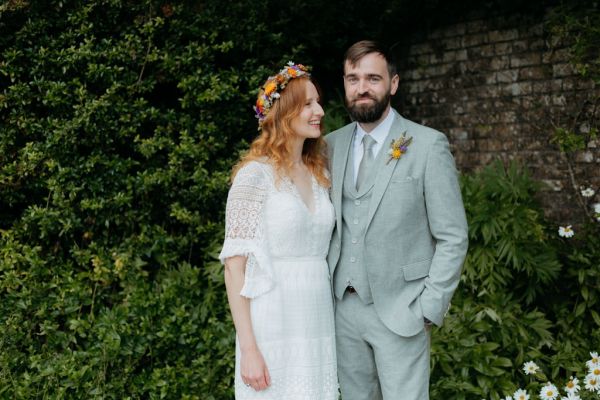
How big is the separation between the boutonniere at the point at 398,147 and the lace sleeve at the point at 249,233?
21.8 inches

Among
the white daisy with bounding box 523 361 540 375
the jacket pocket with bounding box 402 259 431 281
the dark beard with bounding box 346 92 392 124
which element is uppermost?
the dark beard with bounding box 346 92 392 124

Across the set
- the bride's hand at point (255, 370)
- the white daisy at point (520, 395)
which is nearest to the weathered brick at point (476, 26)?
the white daisy at point (520, 395)

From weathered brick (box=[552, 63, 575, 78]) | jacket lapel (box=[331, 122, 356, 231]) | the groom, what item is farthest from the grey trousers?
weathered brick (box=[552, 63, 575, 78])

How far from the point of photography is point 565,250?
491cm

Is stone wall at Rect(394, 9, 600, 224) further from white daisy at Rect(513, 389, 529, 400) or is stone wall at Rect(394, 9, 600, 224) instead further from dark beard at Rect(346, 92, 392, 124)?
dark beard at Rect(346, 92, 392, 124)

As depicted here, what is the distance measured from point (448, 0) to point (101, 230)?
3.39 m

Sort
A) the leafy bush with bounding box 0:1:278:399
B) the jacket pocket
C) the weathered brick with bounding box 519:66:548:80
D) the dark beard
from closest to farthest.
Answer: the jacket pocket
the dark beard
the leafy bush with bounding box 0:1:278:399
the weathered brick with bounding box 519:66:548:80

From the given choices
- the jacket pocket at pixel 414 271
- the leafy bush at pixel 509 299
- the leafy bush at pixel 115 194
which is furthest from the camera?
the leafy bush at pixel 115 194

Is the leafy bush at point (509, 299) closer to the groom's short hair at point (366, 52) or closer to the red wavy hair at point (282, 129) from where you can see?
the red wavy hair at point (282, 129)

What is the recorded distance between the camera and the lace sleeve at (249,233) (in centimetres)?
264

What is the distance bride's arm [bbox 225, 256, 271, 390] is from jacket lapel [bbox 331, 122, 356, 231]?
1.54 feet

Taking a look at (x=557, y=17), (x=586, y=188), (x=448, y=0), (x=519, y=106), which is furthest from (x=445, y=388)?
(x=448, y=0)

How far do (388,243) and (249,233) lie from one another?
22.1 inches

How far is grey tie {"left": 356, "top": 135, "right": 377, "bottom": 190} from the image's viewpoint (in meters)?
2.84
